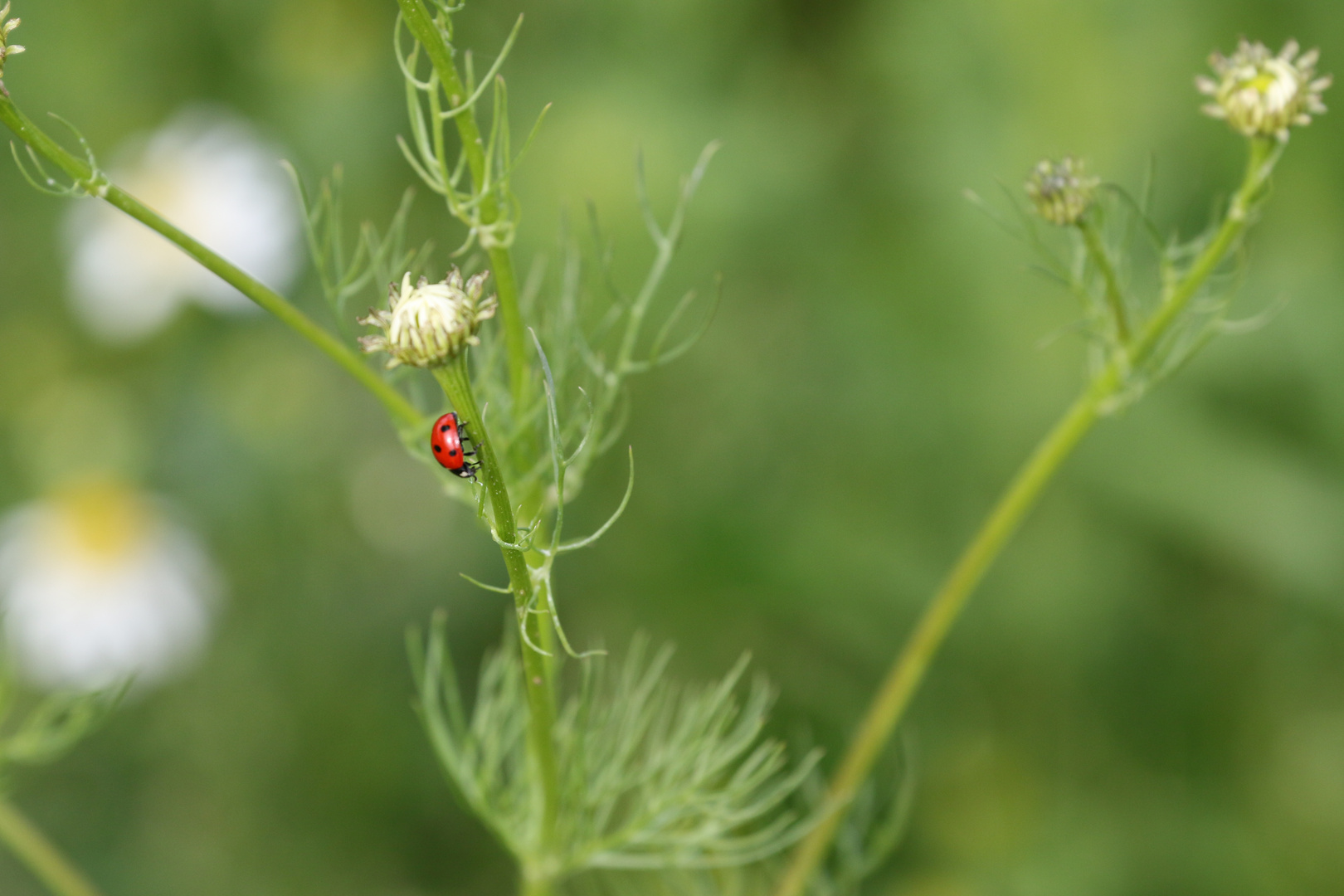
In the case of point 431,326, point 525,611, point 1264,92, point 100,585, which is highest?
point 1264,92

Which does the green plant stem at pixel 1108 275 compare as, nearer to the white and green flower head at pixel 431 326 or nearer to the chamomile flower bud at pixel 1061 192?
the chamomile flower bud at pixel 1061 192

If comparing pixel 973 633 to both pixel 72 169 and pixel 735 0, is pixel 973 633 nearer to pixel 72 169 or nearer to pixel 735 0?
pixel 735 0

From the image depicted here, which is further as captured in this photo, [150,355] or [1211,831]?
[150,355]

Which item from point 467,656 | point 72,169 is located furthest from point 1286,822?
point 72,169

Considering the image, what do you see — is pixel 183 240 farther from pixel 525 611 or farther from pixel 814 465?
pixel 814 465

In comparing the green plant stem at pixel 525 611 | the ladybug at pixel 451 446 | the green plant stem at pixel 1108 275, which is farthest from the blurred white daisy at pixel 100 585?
the green plant stem at pixel 1108 275

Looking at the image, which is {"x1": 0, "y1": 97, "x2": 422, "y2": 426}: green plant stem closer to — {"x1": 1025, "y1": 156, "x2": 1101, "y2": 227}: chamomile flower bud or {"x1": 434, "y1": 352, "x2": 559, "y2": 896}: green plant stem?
{"x1": 434, "y1": 352, "x2": 559, "y2": 896}: green plant stem

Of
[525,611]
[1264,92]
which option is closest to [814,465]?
[1264,92]
